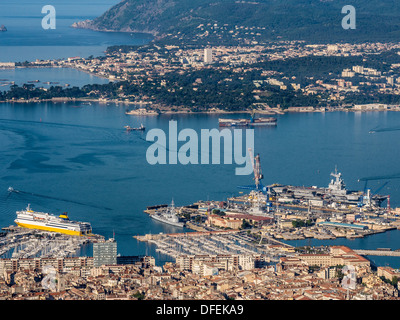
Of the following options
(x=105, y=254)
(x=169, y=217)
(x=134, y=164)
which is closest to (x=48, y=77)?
(x=134, y=164)

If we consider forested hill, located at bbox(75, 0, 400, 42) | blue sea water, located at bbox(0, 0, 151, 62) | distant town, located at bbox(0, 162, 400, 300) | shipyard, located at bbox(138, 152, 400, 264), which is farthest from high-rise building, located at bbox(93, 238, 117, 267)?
→ forested hill, located at bbox(75, 0, 400, 42)

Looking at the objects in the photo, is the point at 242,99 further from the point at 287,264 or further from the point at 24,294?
the point at 24,294

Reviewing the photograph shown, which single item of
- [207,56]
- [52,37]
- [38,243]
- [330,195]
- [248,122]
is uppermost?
[52,37]

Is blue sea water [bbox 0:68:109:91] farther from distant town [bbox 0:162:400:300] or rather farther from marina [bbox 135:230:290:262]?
marina [bbox 135:230:290:262]

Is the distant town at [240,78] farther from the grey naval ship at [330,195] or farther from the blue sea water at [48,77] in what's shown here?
the grey naval ship at [330,195]

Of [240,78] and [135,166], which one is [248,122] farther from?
[240,78]
